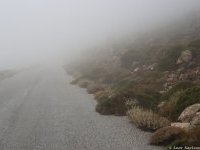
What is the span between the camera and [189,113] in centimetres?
1689

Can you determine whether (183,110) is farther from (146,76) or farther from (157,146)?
(146,76)

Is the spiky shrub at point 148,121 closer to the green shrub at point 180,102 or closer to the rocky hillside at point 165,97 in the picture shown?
the rocky hillside at point 165,97

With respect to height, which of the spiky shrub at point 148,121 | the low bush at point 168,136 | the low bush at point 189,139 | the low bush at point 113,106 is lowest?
the low bush at point 113,106

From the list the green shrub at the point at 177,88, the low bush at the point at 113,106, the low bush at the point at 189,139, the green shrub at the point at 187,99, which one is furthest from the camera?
the green shrub at the point at 177,88

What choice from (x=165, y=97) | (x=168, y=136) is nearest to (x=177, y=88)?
(x=165, y=97)

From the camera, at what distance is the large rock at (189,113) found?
16.6 metres

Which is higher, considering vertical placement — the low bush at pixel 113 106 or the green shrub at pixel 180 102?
the green shrub at pixel 180 102

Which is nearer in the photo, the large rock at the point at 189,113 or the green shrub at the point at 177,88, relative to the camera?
the large rock at the point at 189,113

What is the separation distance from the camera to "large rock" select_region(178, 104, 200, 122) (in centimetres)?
1658

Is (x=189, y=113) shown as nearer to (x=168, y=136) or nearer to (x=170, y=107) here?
(x=170, y=107)

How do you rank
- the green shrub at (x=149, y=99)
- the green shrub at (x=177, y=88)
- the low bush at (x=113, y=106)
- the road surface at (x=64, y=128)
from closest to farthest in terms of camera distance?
the road surface at (x=64, y=128) → the green shrub at (x=149, y=99) → the low bush at (x=113, y=106) → the green shrub at (x=177, y=88)

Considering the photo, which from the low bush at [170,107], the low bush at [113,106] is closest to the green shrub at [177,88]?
the low bush at [170,107]

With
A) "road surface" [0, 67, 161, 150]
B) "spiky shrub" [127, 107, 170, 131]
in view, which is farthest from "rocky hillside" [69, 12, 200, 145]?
"road surface" [0, 67, 161, 150]

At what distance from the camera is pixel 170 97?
20.4 metres
